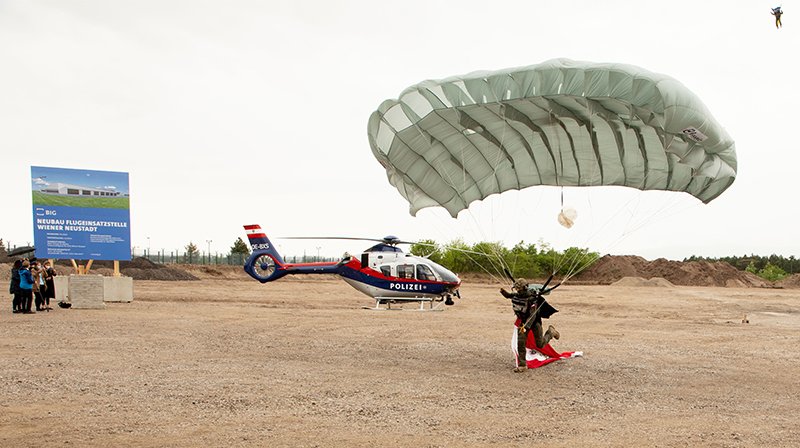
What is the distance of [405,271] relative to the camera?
23.5 m

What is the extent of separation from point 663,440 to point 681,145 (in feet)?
19.2

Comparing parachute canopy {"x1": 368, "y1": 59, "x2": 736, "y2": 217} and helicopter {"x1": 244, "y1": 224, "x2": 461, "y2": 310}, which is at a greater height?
parachute canopy {"x1": 368, "y1": 59, "x2": 736, "y2": 217}

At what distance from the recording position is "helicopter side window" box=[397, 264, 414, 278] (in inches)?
925

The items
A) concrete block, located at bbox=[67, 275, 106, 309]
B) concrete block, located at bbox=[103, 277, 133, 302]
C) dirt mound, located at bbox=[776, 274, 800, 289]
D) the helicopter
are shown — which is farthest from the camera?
dirt mound, located at bbox=[776, 274, 800, 289]

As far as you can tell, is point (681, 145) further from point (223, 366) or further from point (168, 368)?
Answer: point (168, 368)

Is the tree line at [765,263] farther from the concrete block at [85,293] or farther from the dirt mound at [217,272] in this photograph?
the concrete block at [85,293]

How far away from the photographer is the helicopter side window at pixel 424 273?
77.3 ft

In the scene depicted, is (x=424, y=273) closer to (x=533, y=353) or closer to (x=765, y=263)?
(x=533, y=353)

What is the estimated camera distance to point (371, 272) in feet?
77.7

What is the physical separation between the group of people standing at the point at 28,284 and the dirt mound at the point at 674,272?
52.6 metres

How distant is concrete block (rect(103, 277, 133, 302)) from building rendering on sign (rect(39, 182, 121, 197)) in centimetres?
309

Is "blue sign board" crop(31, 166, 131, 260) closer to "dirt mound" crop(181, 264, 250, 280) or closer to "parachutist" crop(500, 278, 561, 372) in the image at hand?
"parachutist" crop(500, 278, 561, 372)

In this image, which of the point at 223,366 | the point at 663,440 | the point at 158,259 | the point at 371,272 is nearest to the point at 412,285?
the point at 371,272

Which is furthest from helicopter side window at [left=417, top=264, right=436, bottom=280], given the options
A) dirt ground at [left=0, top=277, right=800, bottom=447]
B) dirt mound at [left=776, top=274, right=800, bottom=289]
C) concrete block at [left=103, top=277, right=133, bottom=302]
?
dirt mound at [left=776, top=274, right=800, bottom=289]
